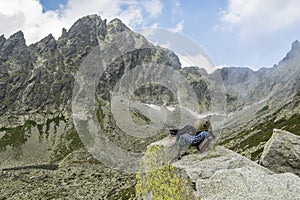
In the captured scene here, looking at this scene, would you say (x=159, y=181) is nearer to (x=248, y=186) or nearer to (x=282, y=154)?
Answer: (x=248, y=186)

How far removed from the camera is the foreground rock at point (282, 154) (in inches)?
577

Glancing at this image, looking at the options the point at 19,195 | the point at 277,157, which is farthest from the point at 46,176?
the point at 277,157

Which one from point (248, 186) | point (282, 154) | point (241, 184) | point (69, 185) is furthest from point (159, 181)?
point (69, 185)

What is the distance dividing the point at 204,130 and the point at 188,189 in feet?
10.2

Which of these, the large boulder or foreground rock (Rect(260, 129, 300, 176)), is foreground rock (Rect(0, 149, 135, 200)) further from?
the large boulder

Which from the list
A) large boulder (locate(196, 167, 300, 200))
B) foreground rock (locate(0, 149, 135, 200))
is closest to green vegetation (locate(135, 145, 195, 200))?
large boulder (locate(196, 167, 300, 200))

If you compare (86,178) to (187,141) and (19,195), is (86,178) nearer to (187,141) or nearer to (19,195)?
(19,195)

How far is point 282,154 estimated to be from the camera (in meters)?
14.8

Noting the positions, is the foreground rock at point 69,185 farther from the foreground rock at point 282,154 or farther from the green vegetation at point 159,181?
the green vegetation at point 159,181

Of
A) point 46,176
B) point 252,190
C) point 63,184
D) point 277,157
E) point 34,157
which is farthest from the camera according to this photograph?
point 34,157

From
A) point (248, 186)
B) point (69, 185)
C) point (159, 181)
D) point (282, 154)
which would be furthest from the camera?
point (69, 185)

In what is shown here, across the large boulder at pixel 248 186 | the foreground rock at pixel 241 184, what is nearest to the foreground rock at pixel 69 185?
the foreground rock at pixel 241 184

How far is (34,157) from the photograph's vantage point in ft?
628

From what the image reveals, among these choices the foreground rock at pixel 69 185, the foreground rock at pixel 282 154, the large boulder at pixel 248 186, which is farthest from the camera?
the foreground rock at pixel 69 185
